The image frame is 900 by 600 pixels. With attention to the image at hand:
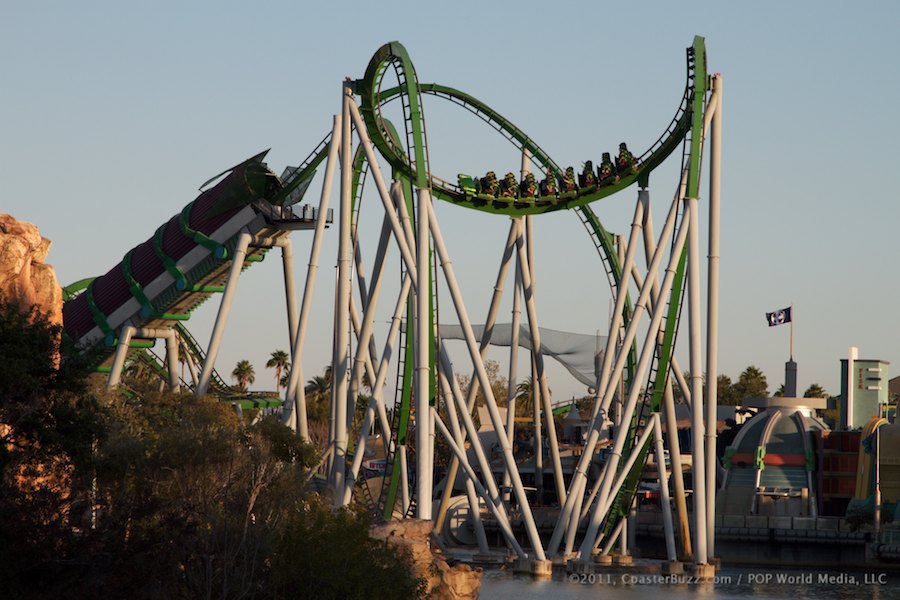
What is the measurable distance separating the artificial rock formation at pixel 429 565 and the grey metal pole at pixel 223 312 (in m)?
13.2

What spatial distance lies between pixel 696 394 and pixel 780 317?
29.5 metres

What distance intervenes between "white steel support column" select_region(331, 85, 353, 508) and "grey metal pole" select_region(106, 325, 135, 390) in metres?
10.6

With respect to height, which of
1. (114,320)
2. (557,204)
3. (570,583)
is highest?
(557,204)

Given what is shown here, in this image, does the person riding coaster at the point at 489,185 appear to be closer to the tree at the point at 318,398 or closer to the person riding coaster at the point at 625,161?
the person riding coaster at the point at 625,161

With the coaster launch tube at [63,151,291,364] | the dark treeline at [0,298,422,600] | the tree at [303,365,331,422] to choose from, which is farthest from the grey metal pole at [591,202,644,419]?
the tree at [303,365,331,422]

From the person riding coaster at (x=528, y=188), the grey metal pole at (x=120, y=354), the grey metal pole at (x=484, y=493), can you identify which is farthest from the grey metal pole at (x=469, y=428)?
the grey metal pole at (x=120, y=354)

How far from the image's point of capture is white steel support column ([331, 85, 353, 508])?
41094 millimetres

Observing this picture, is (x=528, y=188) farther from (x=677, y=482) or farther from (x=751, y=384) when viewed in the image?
(x=751, y=384)

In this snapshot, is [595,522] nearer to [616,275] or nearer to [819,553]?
[616,275]

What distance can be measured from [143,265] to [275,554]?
2477 centimetres

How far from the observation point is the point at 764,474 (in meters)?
65.1

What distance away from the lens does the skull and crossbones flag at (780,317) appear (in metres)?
67.8

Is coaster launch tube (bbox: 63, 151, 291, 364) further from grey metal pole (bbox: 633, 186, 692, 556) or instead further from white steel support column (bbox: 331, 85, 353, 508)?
grey metal pole (bbox: 633, 186, 692, 556)

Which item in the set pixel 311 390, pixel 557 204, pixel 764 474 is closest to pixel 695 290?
pixel 557 204
